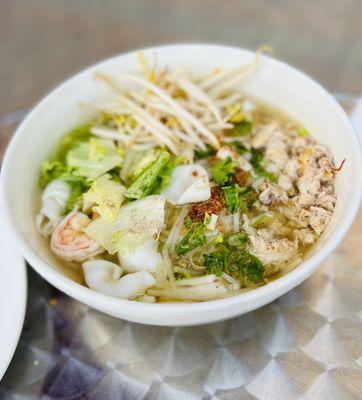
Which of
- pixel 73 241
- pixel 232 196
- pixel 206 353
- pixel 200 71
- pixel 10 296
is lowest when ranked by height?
pixel 206 353

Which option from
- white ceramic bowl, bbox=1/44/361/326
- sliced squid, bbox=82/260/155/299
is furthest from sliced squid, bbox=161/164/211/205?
white ceramic bowl, bbox=1/44/361/326

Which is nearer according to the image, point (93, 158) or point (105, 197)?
point (105, 197)

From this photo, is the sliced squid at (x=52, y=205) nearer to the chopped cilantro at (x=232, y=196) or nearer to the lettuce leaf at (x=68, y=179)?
the lettuce leaf at (x=68, y=179)

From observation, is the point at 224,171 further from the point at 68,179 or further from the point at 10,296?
the point at 10,296

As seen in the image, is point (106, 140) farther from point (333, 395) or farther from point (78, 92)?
point (333, 395)

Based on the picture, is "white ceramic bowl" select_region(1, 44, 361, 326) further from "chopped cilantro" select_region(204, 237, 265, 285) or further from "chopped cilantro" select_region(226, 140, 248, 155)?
"chopped cilantro" select_region(226, 140, 248, 155)

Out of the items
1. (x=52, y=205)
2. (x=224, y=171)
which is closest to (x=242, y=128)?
(x=224, y=171)

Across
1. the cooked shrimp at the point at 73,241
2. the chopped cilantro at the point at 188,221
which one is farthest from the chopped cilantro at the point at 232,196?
the cooked shrimp at the point at 73,241

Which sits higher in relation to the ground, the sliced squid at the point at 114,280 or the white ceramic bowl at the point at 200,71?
the white ceramic bowl at the point at 200,71
